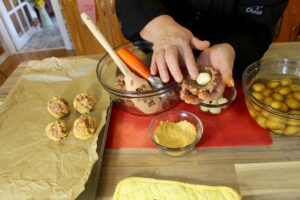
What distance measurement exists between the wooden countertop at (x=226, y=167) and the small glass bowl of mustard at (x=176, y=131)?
24mm

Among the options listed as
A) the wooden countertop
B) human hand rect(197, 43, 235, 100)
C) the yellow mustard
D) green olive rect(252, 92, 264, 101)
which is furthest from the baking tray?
green olive rect(252, 92, 264, 101)

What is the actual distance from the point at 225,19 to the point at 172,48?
29 centimetres

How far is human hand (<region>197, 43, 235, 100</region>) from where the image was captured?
53cm

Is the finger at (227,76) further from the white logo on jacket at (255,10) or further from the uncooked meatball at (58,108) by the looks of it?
the uncooked meatball at (58,108)

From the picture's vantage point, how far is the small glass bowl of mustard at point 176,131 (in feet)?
1.64

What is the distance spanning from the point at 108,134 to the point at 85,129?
57mm

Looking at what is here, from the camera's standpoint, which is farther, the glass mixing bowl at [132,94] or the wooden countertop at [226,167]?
the glass mixing bowl at [132,94]

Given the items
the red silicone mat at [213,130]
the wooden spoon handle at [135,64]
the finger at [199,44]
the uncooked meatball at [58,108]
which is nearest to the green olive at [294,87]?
→ the red silicone mat at [213,130]

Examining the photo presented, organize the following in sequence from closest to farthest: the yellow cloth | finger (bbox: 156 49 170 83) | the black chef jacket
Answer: the yellow cloth → finger (bbox: 156 49 170 83) → the black chef jacket

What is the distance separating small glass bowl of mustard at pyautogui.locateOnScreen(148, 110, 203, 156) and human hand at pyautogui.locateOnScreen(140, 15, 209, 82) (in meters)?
0.09

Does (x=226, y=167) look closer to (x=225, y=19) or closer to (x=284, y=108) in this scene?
(x=284, y=108)

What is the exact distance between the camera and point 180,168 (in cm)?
48

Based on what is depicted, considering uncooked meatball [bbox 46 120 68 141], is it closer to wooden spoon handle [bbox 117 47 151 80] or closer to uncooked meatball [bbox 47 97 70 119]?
uncooked meatball [bbox 47 97 70 119]

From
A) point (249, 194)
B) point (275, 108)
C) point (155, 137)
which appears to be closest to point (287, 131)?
point (275, 108)
